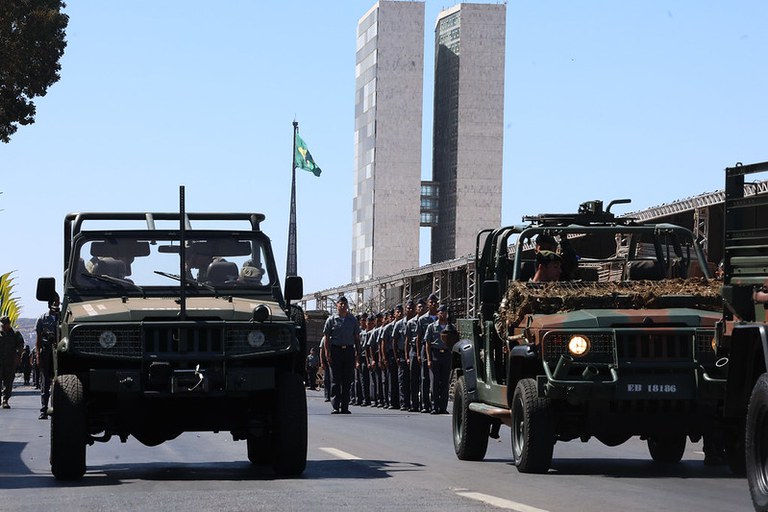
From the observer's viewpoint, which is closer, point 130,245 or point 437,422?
point 130,245

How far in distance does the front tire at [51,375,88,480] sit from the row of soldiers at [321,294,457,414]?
Result: 13.7 m

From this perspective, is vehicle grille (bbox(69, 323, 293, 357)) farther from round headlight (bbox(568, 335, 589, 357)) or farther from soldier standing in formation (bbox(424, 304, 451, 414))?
soldier standing in formation (bbox(424, 304, 451, 414))

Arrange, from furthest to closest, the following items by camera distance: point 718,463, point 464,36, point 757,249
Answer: point 464,36, point 718,463, point 757,249

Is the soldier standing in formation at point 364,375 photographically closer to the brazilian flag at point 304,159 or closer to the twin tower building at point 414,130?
the brazilian flag at point 304,159

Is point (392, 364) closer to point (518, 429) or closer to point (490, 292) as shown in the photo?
point (490, 292)

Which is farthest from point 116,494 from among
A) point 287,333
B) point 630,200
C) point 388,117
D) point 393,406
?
point 388,117

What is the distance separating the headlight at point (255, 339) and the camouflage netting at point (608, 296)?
208 centimetres

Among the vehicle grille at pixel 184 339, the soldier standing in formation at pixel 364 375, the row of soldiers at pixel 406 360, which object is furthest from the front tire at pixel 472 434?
the soldier standing in formation at pixel 364 375

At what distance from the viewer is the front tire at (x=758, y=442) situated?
894 centimetres

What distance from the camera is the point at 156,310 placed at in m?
13.0

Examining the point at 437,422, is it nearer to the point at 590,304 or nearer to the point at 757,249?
the point at 590,304

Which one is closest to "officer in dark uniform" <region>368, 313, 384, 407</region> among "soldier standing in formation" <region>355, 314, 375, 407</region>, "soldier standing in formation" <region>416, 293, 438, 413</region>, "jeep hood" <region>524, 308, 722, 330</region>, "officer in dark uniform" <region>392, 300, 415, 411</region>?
"soldier standing in formation" <region>355, 314, 375, 407</region>

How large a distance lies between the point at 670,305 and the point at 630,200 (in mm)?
1996

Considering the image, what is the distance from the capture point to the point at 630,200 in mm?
15047
